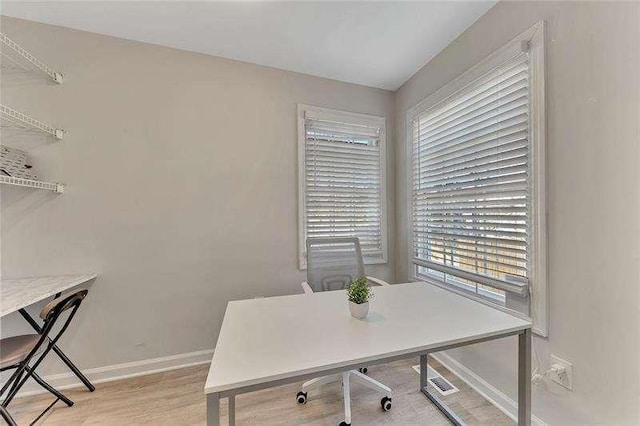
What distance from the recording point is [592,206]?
4.14ft

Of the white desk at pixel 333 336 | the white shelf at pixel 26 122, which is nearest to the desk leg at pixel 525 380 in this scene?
the white desk at pixel 333 336

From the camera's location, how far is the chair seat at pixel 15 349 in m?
1.37

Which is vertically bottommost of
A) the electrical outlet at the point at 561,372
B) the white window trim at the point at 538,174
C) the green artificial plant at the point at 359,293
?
the electrical outlet at the point at 561,372

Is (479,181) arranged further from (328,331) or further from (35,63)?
(35,63)

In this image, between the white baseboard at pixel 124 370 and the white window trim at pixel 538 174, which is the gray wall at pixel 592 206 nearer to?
the white window trim at pixel 538 174

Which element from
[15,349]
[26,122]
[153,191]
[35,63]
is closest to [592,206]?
[153,191]

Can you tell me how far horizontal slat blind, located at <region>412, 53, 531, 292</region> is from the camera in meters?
1.58

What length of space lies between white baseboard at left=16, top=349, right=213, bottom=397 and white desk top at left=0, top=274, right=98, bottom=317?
28.3 inches

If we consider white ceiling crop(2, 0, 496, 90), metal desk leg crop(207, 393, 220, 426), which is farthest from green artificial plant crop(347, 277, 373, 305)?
white ceiling crop(2, 0, 496, 90)

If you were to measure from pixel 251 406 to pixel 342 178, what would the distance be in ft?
6.49

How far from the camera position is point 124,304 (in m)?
2.05

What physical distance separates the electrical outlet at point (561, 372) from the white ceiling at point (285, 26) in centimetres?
216

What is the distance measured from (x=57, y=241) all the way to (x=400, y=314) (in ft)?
7.84

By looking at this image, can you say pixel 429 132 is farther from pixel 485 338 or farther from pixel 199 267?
pixel 199 267
